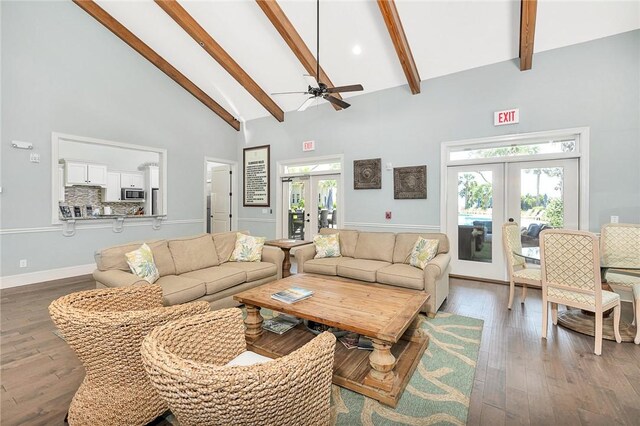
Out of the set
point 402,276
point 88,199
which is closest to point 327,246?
point 402,276

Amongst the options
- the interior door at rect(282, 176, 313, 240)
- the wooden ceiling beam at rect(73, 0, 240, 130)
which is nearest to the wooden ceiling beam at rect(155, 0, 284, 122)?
the wooden ceiling beam at rect(73, 0, 240, 130)

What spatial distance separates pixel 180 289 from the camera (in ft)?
9.24

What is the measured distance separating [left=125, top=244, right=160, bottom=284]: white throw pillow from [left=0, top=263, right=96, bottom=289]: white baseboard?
2.93 metres

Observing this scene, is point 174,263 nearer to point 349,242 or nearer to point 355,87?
point 349,242

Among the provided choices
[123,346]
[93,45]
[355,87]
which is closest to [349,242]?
[355,87]

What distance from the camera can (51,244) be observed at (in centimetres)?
466

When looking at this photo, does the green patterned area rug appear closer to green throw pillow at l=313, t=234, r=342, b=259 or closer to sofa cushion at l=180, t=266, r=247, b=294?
sofa cushion at l=180, t=266, r=247, b=294

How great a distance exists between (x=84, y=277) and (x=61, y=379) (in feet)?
11.4

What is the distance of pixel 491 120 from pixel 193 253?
4.85m

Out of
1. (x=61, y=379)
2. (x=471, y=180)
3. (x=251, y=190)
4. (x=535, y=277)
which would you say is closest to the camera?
(x=61, y=379)

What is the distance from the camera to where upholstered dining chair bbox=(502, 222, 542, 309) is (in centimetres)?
329

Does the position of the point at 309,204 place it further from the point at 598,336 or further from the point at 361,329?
the point at 598,336

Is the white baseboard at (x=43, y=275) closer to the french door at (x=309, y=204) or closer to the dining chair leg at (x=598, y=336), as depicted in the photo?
the french door at (x=309, y=204)

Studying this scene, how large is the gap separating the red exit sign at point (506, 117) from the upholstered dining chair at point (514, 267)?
1.80m
